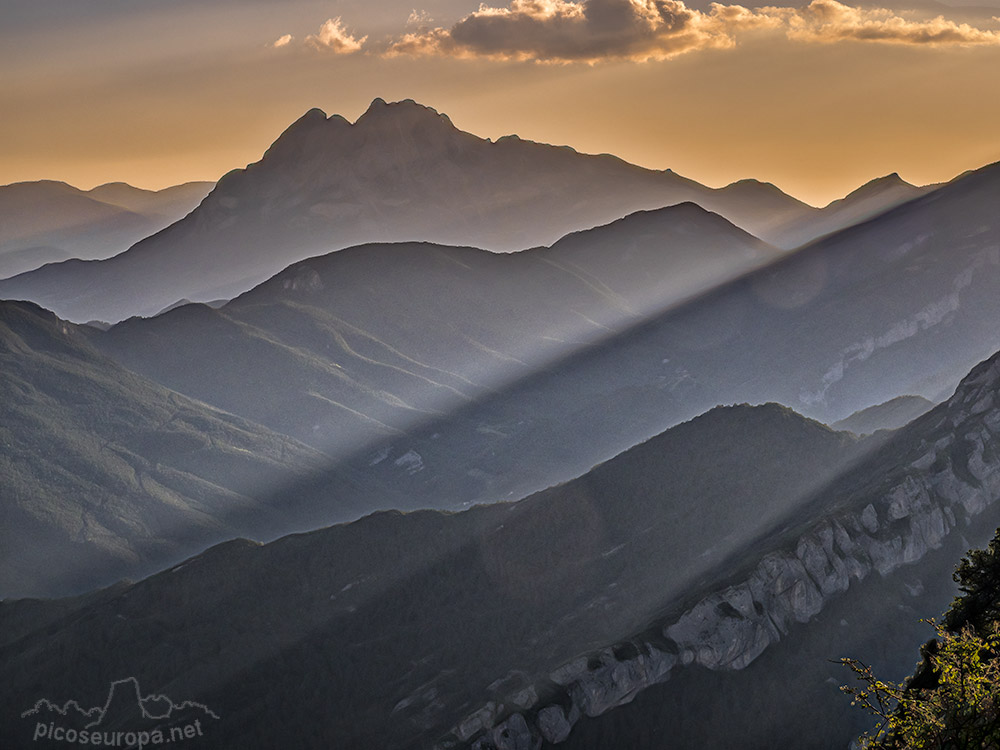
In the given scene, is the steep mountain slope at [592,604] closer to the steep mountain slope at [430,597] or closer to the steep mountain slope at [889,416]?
the steep mountain slope at [430,597]

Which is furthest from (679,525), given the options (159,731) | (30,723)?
(30,723)

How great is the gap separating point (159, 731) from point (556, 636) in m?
45.8

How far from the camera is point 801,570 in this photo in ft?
334

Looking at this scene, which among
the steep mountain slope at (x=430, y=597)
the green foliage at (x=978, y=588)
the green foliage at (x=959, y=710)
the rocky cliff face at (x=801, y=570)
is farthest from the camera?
the steep mountain slope at (x=430, y=597)

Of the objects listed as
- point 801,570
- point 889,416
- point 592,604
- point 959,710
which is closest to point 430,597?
point 592,604

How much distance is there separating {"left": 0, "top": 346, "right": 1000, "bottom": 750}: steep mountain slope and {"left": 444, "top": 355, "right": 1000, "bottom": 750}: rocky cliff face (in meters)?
0.21

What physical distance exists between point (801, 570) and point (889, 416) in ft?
304

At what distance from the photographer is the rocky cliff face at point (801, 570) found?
94.6 metres

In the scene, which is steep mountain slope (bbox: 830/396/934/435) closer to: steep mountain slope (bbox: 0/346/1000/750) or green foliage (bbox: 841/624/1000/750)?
steep mountain slope (bbox: 0/346/1000/750)

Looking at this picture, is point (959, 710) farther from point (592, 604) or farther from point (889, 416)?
point (889, 416)

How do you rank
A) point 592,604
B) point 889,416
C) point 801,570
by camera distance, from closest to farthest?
point 801,570, point 592,604, point 889,416

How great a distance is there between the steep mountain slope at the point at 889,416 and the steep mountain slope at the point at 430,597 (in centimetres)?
4704

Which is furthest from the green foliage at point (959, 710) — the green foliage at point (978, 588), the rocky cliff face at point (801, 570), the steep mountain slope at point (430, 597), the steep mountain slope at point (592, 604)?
the steep mountain slope at point (430, 597)

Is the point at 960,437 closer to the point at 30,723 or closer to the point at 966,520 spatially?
the point at 966,520
